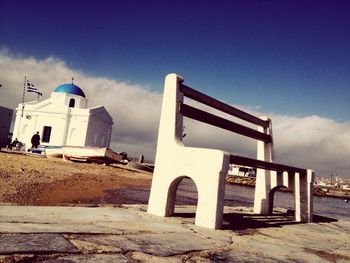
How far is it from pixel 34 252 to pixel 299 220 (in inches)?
199

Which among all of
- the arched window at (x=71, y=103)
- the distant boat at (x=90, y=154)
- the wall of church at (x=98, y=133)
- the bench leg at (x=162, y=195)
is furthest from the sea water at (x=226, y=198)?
the arched window at (x=71, y=103)

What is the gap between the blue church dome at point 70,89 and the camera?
115 feet

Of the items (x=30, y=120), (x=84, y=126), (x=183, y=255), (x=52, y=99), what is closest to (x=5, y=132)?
(x=30, y=120)

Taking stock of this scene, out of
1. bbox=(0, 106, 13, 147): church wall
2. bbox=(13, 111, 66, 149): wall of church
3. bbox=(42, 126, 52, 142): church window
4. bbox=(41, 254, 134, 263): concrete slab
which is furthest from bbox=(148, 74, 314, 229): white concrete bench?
bbox=(0, 106, 13, 147): church wall

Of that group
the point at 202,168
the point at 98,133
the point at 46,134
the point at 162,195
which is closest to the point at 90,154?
the point at 98,133

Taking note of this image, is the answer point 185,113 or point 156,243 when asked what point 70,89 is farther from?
point 156,243

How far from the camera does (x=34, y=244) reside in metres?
1.95

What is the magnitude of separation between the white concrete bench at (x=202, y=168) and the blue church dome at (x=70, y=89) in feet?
108

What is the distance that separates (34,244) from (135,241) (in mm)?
798

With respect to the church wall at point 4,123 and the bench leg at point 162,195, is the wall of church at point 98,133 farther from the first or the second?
the bench leg at point 162,195

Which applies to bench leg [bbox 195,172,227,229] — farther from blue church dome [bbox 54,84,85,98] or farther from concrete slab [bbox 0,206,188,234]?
blue church dome [bbox 54,84,85,98]

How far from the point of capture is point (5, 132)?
3347 cm

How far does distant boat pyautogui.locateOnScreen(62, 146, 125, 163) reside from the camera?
67.2 ft

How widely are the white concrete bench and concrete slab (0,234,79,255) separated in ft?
6.12
